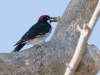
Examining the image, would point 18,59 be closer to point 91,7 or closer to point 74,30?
point 74,30

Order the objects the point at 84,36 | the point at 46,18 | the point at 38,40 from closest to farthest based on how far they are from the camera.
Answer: the point at 84,36, the point at 38,40, the point at 46,18

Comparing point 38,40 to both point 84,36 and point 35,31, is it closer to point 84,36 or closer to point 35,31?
point 35,31

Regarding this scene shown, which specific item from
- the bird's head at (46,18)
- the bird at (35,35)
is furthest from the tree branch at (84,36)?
the bird's head at (46,18)

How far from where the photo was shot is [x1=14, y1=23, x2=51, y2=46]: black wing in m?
3.07

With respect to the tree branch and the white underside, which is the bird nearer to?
the white underside

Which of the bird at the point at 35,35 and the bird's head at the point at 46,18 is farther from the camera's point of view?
the bird's head at the point at 46,18

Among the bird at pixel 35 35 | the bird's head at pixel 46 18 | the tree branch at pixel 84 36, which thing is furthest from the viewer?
the bird's head at pixel 46 18

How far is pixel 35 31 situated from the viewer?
126 inches

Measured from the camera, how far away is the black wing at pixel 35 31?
10.1 ft

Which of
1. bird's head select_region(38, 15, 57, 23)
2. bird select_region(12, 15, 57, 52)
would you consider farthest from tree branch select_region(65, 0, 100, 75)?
bird's head select_region(38, 15, 57, 23)

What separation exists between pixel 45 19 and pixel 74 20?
670mm

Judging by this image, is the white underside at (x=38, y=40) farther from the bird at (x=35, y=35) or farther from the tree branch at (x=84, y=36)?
the tree branch at (x=84, y=36)

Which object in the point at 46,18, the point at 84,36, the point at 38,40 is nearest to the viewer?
the point at 84,36

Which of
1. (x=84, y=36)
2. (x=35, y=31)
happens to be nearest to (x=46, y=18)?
(x=35, y=31)
